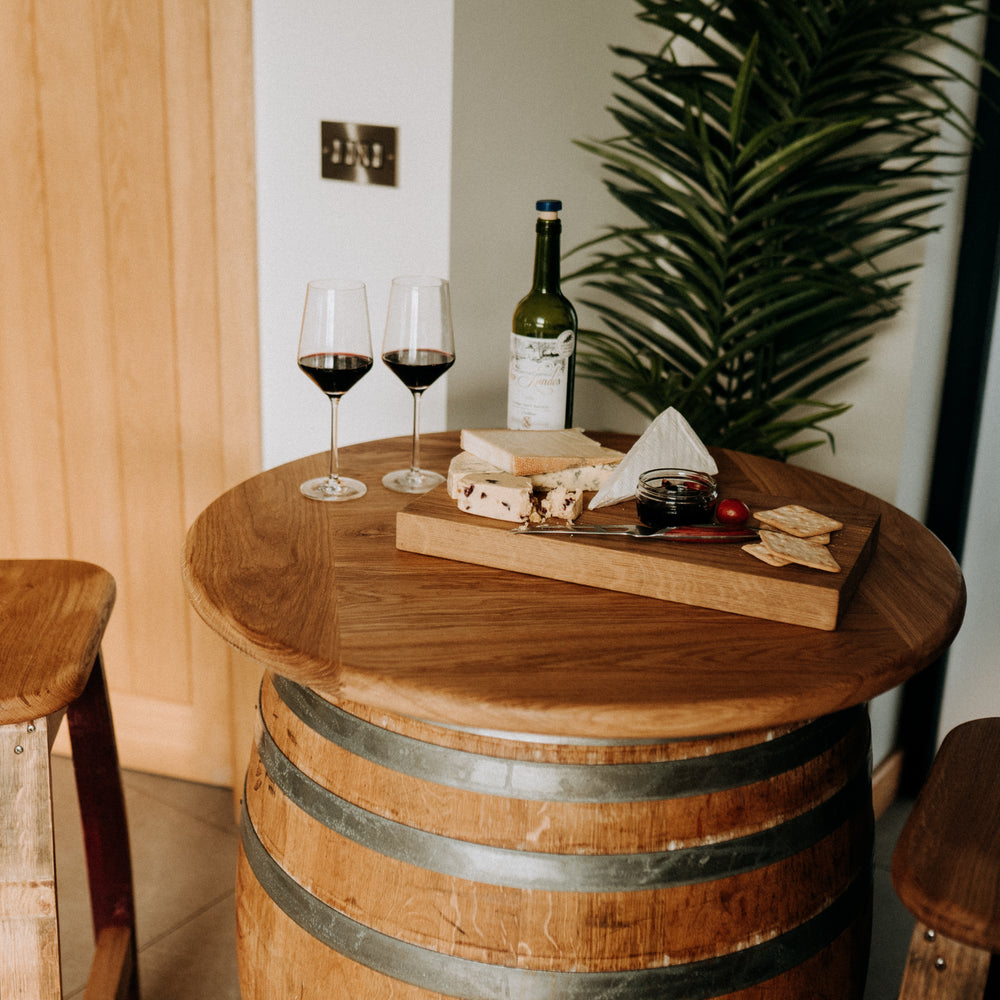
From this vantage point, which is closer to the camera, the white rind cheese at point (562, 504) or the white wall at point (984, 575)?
the white rind cheese at point (562, 504)

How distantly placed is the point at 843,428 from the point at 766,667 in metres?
1.34

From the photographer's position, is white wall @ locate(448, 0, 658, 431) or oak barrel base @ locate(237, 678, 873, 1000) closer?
oak barrel base @ locate(237, 678, 873, 1000)

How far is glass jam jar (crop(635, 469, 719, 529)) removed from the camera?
1203 mm

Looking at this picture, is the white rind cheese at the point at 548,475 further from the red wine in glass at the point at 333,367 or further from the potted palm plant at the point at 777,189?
the potted palm plant at the point at 777,189

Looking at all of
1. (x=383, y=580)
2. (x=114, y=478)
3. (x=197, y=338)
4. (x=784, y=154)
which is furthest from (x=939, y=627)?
(x=114, y=478)

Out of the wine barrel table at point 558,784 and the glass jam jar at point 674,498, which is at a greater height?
the glass jam jar at point 674,498

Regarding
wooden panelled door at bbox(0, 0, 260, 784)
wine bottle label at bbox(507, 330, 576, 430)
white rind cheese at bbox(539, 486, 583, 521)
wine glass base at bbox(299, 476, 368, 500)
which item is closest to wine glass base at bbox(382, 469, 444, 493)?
wine glass base at bbox(299, 476, 368, 500)

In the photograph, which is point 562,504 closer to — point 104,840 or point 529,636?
point 529,636

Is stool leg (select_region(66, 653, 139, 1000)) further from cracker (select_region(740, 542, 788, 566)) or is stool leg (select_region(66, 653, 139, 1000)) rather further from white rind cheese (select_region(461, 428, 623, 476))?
cracker (select_region(740, 542, 788, 566))

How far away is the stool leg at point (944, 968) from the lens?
99cm

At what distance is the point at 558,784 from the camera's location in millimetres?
1004

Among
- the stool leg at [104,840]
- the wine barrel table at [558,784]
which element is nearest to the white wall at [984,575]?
the wine barrel table at [558,784]

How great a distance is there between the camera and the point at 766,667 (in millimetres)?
995

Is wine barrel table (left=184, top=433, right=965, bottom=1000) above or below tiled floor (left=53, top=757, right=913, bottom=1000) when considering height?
above
